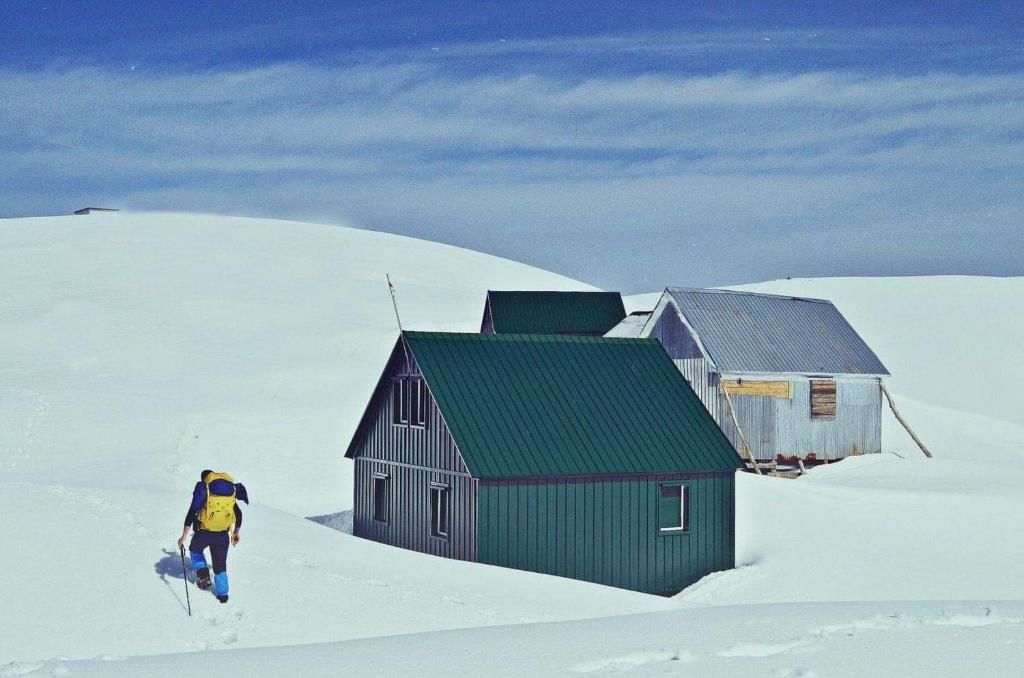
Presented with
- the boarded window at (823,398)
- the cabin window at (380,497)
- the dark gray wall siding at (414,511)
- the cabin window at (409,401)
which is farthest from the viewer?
the boarded window at (823,398)

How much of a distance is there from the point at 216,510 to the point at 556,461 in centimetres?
969

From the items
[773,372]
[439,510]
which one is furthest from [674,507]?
[773,372]

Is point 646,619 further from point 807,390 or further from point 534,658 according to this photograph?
point 807,390

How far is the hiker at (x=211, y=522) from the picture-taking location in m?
18.3

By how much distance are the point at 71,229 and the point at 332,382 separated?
53844 millimetres

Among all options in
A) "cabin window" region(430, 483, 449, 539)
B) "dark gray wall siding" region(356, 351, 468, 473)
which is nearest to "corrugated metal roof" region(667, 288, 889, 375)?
"dark gray wall siding" region(356, 351, 468, 473)

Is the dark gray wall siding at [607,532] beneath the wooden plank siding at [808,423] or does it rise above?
beneath

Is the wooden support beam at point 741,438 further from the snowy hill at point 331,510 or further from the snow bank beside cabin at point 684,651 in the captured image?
the snow bank beside cabin at point 684,651

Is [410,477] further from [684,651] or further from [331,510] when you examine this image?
[684,651]

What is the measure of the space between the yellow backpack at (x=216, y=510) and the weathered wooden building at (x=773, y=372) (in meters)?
27.3

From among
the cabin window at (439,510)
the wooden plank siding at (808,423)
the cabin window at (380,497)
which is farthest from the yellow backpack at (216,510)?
the wooden plank siding at (808,423)

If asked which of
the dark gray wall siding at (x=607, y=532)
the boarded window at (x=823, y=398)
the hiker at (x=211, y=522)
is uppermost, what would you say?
the boarded window at (x=823, y=398)

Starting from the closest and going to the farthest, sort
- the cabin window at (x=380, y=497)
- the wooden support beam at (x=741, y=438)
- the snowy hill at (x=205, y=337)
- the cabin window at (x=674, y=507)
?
the cabin window at (x=674, y=507) → the cabin window at (x=380, y=497) → the wooden support beam at (x=741, y=438) → the snowy hill at (x=205, y=337)

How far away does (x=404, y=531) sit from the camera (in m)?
29.8
